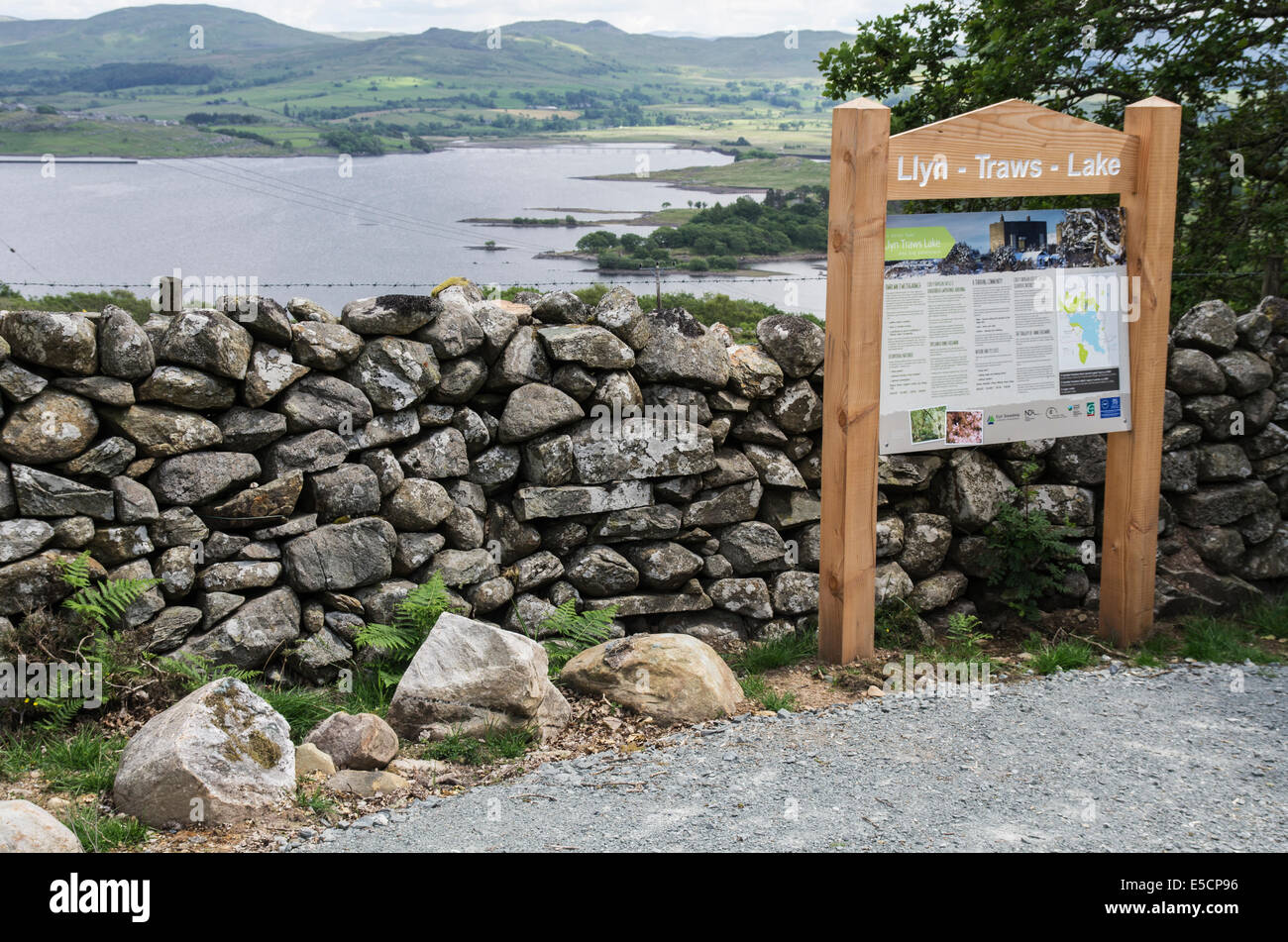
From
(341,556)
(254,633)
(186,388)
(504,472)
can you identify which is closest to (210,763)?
(254,633)

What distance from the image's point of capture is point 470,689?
4.83 m

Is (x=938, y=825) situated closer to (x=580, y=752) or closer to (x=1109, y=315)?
(x=580, y=752)

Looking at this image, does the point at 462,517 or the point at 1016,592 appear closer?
the point at 462,517

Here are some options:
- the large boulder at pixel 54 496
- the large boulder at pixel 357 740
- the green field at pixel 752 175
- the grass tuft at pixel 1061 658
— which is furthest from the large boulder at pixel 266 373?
the green field at pixel 752 175

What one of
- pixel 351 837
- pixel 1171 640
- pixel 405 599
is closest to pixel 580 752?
pixel 351 837

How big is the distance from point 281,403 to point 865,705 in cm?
364

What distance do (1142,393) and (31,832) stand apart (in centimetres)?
620

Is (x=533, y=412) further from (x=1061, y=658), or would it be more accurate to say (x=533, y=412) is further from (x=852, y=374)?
(x=1061, y=658)

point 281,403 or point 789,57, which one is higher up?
point 789,57

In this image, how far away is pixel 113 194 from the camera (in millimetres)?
15398

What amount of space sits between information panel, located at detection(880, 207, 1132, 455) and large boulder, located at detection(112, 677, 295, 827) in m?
3.54

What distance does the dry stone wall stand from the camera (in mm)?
5125

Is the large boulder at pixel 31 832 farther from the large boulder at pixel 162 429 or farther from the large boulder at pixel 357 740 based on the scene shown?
the large boulder at pixel 162 429

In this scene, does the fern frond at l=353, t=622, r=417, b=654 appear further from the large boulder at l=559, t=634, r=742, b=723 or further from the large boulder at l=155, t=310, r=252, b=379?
the large boulder at l=155, t=310, r=252, b=379
